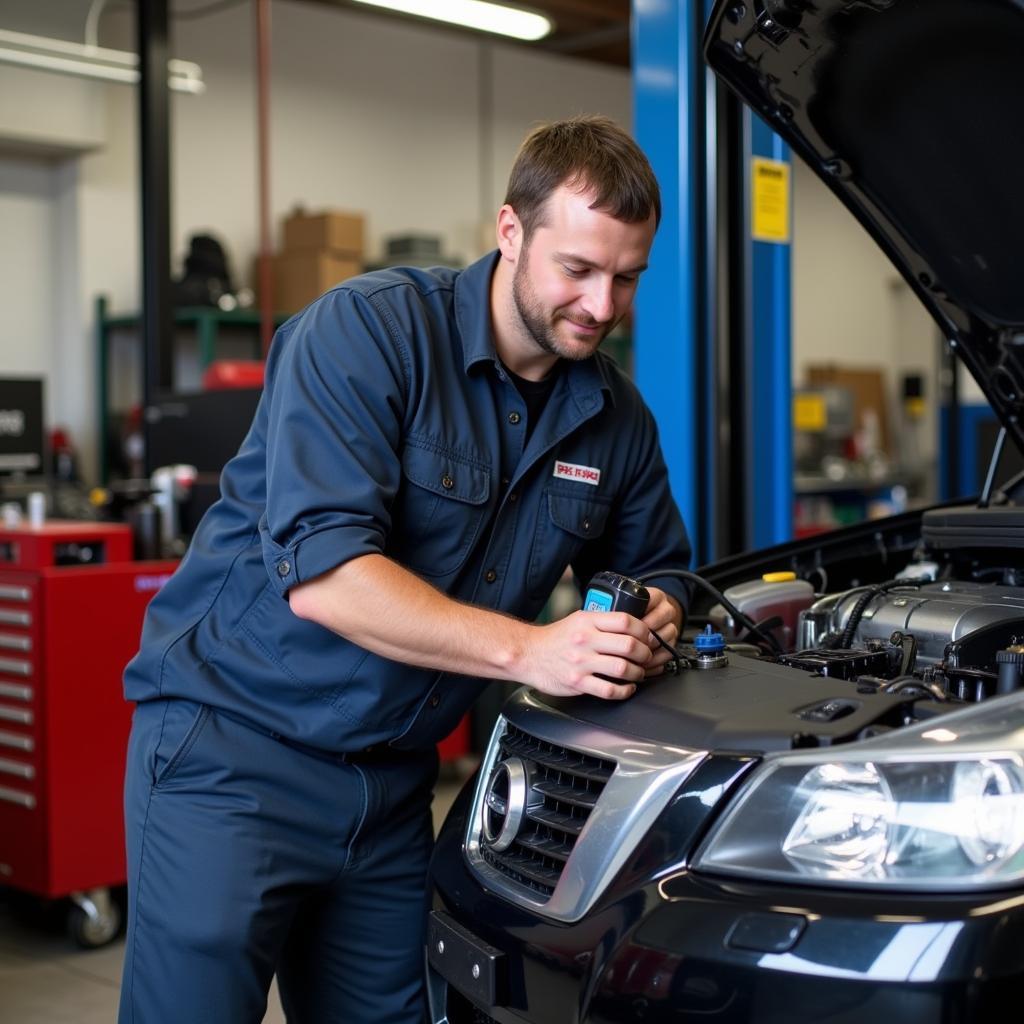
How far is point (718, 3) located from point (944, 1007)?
115cm

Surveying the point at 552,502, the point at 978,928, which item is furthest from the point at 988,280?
the point at 978,928

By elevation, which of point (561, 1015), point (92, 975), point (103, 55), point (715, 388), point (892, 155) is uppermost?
point (103, 55)

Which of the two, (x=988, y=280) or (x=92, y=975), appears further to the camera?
(x=92, y=975)

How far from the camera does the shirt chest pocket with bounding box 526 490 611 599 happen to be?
1681mm

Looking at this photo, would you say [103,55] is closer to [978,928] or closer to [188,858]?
[188,858]

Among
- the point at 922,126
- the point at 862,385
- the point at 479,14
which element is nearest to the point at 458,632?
the point at 922,126

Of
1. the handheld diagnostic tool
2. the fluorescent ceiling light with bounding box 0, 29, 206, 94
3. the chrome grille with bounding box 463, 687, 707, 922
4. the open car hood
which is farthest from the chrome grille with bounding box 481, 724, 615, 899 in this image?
the fluorescent ceiling light with bounding box 0, 29, 206, 94

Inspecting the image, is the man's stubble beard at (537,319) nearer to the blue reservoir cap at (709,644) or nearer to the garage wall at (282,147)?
the blue reservoir cap at (709,644)

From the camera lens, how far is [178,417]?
13.3ft

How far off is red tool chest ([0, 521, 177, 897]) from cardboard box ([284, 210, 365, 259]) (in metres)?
4.35

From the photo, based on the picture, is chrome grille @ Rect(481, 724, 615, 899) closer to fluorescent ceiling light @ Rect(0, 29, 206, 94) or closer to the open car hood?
the open car hood

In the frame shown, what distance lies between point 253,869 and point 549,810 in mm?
379

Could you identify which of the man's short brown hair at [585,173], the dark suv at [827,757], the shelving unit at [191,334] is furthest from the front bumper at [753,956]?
the shelving unit at [191,334]

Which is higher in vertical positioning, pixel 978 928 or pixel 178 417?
pixel 178 417
